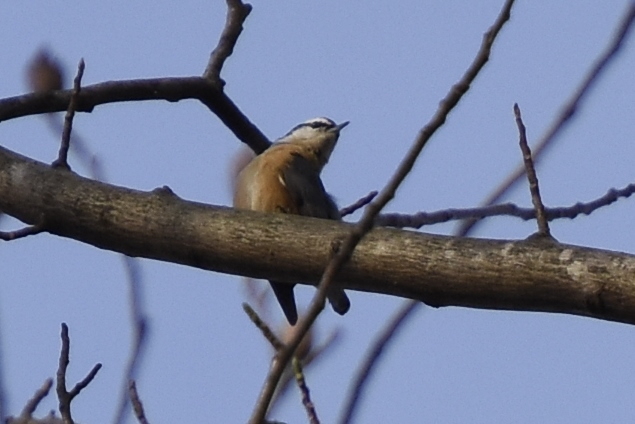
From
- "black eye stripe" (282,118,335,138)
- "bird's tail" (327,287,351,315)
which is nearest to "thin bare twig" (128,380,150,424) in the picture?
"bird's tail" (327,287,351,315)

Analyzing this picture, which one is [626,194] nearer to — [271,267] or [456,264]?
[456,264]

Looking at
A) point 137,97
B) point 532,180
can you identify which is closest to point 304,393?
point 532,180

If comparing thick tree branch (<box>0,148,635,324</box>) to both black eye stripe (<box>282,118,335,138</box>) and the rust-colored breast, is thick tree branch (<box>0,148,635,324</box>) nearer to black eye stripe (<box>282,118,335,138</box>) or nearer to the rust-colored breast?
the rust-colored breast

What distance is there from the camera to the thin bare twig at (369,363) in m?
2.16

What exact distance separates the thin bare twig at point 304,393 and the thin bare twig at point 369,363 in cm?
8

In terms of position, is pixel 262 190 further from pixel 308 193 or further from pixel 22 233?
pixel 22 233

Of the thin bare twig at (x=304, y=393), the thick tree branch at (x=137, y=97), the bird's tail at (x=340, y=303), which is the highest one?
the thick tree branch at (x=137, y=97)

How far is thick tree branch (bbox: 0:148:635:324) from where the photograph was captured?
283 centimetres

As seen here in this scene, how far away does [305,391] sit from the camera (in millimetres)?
2332

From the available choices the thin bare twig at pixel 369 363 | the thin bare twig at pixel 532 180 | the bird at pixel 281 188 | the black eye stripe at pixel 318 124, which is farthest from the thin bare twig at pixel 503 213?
the black eye stripe at pixel 318 124

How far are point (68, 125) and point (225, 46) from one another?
1005mm

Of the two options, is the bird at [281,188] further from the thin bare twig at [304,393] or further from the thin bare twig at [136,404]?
the thin bare twig at [304,393]

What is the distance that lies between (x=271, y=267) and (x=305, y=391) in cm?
80

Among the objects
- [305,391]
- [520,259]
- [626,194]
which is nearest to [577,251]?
[520,259]
